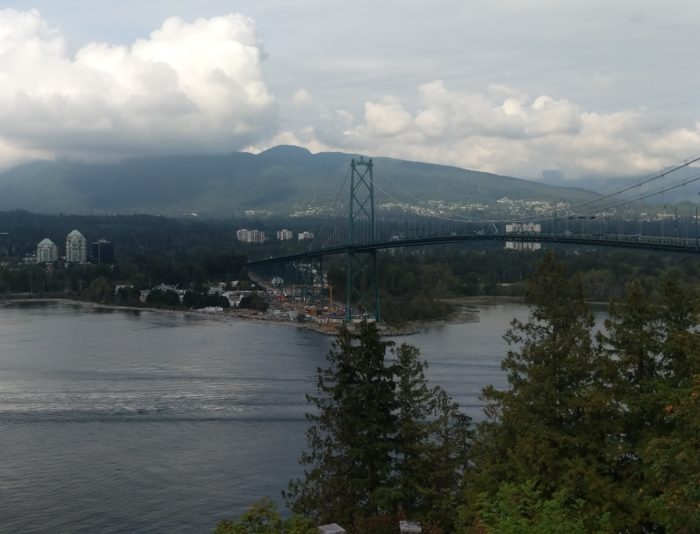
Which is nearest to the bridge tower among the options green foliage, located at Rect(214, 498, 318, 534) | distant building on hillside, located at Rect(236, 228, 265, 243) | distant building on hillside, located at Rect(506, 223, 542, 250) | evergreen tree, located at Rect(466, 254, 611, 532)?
distant building on hillside, located at Rect(506, 223, 542, 250)

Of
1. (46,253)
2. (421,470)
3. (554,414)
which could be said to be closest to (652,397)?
(554,414)

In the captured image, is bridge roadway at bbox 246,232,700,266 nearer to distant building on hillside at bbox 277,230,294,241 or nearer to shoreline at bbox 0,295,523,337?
shoreline at bbox 0,295,523,337

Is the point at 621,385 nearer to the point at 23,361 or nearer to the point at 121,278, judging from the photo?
the point at 23,361

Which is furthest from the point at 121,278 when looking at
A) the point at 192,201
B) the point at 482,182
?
the point at 192,201

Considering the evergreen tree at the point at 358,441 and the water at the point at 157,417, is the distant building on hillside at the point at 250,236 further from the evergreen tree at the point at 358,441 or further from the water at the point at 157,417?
the evergreen tree at the point at 358,441

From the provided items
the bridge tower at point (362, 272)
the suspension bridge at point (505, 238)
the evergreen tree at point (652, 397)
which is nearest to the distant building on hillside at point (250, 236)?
the suspension bridge at point (505, 238)

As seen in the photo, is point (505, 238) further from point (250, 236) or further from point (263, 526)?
A: point (250, 236)
